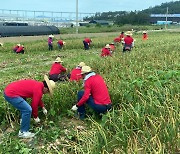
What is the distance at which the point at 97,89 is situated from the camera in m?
5.98

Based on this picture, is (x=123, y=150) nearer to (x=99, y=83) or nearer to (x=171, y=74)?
(x=99, y=83)

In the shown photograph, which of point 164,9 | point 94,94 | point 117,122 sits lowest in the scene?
point 117,122

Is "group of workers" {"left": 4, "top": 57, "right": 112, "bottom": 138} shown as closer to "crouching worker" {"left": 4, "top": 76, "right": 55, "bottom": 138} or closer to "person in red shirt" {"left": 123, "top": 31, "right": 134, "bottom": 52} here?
"crouching worker" {"left": 4, "top": 76, "right": 55, "bottom": 138}

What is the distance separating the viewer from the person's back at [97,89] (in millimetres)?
5952

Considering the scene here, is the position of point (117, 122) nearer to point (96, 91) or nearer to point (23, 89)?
point (96, 91)

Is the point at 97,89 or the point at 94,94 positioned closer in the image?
the point at 97,89

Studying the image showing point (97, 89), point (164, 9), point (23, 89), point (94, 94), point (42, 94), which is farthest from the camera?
point (164, 9)

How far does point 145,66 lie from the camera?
8680 mm

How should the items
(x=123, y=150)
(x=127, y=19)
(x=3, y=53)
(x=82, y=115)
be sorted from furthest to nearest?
(x=127, y=19)
(x=3, y=53)
(x=82, y=115)
(x=123, y=150)

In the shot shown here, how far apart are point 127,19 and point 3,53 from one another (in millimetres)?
56159

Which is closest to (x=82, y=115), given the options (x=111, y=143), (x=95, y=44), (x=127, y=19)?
(x=111, y=143)

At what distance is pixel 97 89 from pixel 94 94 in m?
0.16

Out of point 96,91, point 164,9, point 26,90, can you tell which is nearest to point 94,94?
point 96,91

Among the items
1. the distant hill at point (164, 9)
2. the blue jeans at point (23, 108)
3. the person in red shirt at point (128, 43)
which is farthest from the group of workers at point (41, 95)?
the distant hill at point (164, 9)
